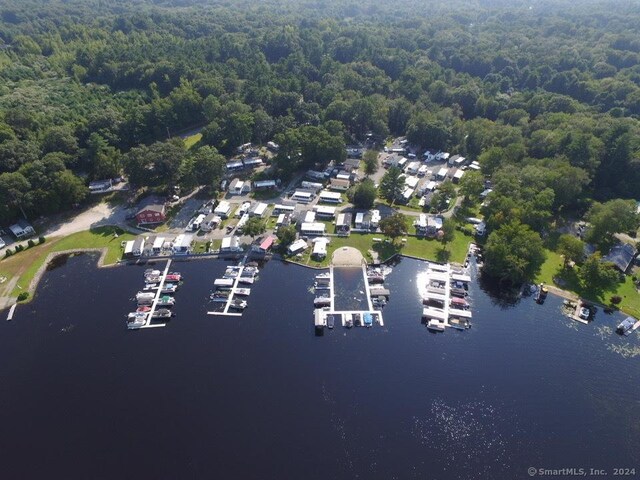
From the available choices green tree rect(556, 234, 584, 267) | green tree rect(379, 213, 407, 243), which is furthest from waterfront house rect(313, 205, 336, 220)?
green tree rect(556, 234, 584, 267)

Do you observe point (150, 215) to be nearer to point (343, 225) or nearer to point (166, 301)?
point (166, 301)

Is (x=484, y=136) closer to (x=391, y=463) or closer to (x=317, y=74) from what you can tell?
(x=317, y=74)

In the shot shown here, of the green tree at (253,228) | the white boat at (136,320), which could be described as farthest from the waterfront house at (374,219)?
the white boat at (136,320)

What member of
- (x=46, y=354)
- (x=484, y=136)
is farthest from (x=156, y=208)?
(x=484, y=136)

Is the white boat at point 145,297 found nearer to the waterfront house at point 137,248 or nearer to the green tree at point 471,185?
the waterfront house at point 137,248

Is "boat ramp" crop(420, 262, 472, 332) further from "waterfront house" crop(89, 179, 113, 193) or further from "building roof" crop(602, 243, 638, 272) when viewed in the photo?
"waterfront house" crop(89, 179, 113, 193)

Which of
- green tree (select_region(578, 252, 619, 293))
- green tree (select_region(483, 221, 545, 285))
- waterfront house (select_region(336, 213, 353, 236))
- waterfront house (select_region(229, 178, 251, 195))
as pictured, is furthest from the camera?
waterfront house (select_region(229, 178, 251, 195))
